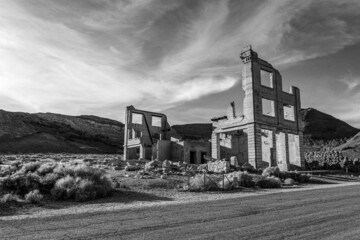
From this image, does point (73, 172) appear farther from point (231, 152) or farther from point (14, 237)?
point (231, 152)

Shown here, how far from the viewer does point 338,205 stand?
1116 centimetres

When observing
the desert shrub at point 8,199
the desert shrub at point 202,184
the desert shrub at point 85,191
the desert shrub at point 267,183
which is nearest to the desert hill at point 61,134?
the desert shrub at point 267,183

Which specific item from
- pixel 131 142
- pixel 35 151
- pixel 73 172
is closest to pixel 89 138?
pixel 35 151

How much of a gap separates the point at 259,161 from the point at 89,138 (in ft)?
189

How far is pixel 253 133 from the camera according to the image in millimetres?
31875

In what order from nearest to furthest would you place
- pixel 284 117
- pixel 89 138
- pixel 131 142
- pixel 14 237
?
pixel 14 237, pixel 284 117, pixel 131 142, pixel 89 138

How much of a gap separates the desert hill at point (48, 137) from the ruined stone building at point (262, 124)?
3621 cm

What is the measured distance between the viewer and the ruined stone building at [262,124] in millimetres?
32188

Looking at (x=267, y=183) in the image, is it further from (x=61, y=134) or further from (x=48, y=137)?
(x=61, y=134)

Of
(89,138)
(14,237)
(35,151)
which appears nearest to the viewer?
(14,237)

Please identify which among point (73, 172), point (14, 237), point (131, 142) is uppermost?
point (131, 142)

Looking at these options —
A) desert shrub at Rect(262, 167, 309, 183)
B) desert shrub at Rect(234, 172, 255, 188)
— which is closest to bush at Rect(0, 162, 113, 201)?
desert shrub at Rect(234, 172, 255, 188)

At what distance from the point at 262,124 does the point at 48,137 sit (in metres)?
51.0

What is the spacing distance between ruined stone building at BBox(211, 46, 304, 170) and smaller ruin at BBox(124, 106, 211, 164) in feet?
11.8
